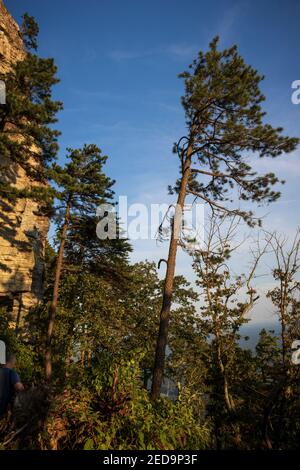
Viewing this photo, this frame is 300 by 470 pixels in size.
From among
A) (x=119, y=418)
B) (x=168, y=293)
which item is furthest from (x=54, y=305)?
(x=119, y=418)

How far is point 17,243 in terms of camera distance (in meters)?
18.5

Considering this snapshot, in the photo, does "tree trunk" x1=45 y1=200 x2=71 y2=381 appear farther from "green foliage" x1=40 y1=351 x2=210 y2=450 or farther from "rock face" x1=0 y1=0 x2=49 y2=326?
"green foliage" x1=40 y1=351 x2=210 y2=450

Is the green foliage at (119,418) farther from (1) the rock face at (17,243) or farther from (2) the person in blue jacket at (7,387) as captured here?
(1) the rock face at (17,243)

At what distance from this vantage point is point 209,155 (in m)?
11.6

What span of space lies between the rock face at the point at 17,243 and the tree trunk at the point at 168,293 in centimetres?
973

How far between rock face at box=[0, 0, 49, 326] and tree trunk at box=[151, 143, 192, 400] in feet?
31.9

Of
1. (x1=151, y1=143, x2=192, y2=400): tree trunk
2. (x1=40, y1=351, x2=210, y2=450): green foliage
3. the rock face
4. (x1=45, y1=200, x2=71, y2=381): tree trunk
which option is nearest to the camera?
(x1=40, y1=351, x2=210, y2=450): green foliage

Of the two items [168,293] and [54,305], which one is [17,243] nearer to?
[54,305]

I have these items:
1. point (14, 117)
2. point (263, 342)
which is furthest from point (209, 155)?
point (263, 342)

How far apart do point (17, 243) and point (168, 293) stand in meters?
13.0

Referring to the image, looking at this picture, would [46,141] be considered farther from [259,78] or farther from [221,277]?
[221,277]

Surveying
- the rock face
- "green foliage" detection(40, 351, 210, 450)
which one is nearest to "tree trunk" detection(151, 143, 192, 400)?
"green foliage" detection(40, 351, 210, 450)

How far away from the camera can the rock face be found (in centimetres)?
1742
